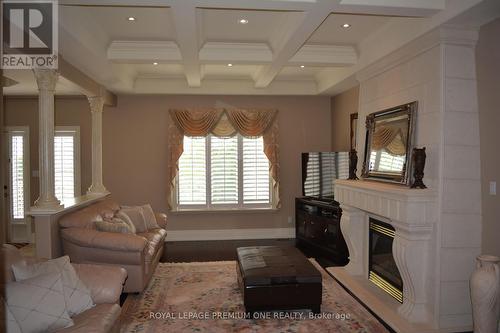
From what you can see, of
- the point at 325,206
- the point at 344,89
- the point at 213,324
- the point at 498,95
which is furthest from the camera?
the point at 344,89

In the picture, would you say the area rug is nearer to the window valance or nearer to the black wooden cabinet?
the black wooden cabinet

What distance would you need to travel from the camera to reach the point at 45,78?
3.98m

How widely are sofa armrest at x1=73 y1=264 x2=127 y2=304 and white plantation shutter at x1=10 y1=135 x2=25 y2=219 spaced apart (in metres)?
4.76

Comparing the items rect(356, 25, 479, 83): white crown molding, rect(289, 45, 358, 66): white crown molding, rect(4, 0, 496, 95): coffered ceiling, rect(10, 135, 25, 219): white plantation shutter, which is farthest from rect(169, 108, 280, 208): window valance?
rect(356, 25, 479, 83): white crown molding

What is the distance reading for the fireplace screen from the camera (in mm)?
4043

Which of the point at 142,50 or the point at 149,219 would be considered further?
the point at 149,219

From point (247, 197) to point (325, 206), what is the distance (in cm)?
181

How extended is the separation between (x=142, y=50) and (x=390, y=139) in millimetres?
3190

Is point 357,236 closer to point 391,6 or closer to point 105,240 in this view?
point 391,6

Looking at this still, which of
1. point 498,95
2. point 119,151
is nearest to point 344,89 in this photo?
point 498,95

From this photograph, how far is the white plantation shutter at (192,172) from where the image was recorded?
6.88 metres

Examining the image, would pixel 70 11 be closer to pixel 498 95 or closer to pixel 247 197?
pixel 498 95

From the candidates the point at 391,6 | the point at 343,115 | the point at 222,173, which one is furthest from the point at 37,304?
the point at 343,115

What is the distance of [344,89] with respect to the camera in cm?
639
